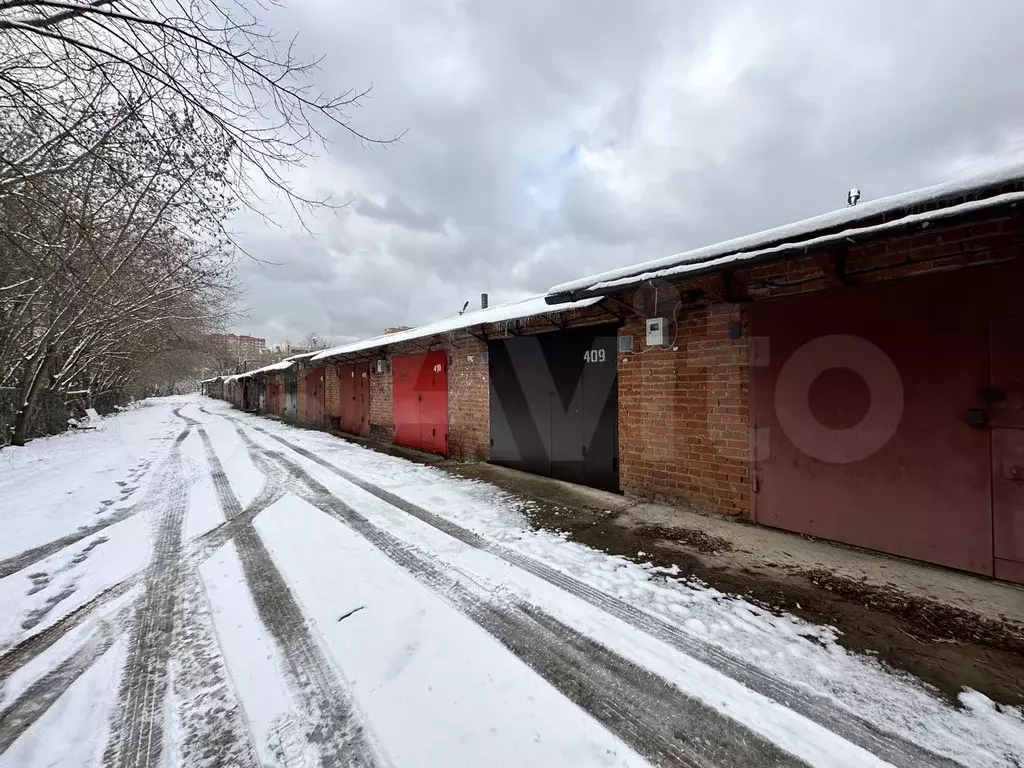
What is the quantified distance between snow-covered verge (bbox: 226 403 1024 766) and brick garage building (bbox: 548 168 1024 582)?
159 centimetres

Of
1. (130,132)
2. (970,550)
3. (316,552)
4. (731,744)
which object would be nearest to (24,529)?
(316,552)

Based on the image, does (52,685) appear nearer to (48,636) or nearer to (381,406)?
(48,636)

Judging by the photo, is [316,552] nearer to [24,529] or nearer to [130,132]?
[24,529]

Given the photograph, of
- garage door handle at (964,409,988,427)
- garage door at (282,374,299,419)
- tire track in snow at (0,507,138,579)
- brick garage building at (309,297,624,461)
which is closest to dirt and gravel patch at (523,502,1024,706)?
garage door handle at (964,409,988,427)

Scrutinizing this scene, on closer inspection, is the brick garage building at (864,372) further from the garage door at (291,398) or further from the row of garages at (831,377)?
the garage door at (291,398)

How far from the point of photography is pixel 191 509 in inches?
186

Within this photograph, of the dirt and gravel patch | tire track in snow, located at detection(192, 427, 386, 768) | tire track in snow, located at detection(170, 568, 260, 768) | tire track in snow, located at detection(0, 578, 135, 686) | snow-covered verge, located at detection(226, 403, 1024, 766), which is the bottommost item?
the dirt and gravel patch

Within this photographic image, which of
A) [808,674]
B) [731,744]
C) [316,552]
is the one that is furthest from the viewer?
[316,552]

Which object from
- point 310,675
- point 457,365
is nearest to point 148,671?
point 310,675

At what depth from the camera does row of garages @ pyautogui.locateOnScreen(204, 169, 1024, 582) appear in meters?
2.68

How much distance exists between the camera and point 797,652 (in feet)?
6.90

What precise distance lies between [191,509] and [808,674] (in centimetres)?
609

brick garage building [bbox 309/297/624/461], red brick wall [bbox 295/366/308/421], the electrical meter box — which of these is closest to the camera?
the electrical meter box

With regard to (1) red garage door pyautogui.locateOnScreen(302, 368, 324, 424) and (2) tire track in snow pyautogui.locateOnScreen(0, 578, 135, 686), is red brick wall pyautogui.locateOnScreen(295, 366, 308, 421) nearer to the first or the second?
(1) red garage door pyautogui.locateOnScreen(302, 368, 324, 424)
